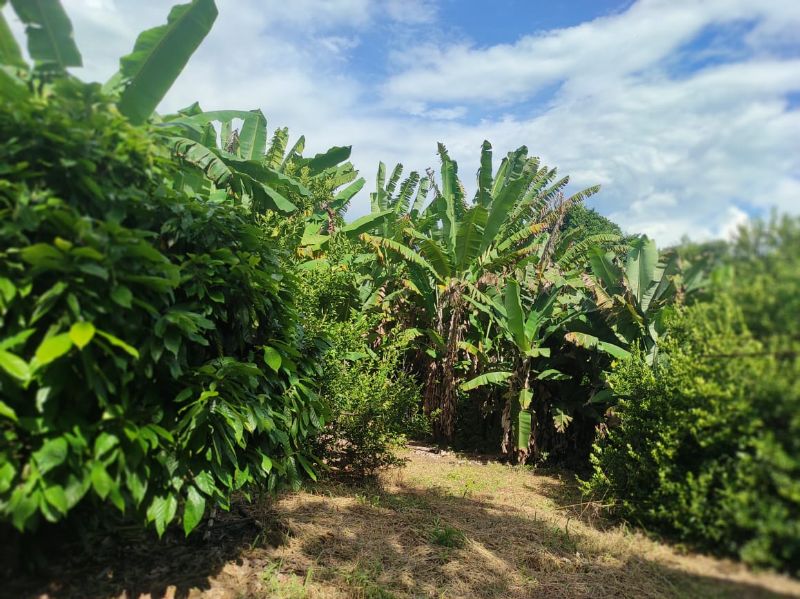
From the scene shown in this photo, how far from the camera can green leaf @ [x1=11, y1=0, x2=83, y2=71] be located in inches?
109

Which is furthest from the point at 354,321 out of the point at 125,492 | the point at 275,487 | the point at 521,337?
the point at 125,492

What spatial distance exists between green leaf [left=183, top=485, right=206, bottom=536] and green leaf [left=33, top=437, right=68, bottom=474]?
778 millimetres

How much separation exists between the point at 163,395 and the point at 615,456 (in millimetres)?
3934

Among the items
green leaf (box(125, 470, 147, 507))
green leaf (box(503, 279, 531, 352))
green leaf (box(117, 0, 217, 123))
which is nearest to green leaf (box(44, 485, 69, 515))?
green leaf (box(125, 470, 147, 507))

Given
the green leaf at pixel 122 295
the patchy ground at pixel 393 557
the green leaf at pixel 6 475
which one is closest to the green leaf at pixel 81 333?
the green leaf at pixel 122 295

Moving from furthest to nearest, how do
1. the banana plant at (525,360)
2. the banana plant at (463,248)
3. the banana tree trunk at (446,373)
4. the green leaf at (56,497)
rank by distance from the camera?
the banana tree trunk at (446,373) → the banana plant at (463,248) → the banana plant at (525,360) → the green leaf at (56,497)

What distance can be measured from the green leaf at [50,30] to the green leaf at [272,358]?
1864 millimetres

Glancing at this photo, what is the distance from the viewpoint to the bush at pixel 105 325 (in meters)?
1.96

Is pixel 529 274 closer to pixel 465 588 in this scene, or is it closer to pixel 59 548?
pixel 465 588

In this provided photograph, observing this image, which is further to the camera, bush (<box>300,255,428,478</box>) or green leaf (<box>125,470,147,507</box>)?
bush (<box>300,255,428,478</box>)

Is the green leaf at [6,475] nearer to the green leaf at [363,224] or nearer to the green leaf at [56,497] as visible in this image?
the green leaf at [56,497]

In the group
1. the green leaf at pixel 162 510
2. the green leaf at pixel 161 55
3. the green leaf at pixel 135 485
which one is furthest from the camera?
the green leaf at pixel 161 55

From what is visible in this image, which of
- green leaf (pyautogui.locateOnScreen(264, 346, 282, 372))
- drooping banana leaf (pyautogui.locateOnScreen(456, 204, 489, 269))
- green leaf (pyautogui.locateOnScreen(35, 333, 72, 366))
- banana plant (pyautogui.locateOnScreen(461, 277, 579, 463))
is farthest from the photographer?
drooping banana leaf (pyautogui.locateOnScreen(456, 204, 489, 269))

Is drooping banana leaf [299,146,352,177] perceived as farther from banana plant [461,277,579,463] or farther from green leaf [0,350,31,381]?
green leaf [0,350,31,381]
